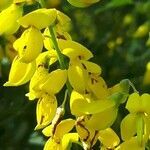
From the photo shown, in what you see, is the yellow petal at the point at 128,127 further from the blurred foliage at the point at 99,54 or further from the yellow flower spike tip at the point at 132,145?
the blurred foliage at the point at 99,54

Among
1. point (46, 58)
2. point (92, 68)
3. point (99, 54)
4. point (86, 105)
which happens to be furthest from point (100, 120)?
point (99, 54)

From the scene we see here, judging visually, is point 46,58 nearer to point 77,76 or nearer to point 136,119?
point 77,76

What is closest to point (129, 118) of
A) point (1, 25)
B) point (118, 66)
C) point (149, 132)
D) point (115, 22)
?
point (149, 132)

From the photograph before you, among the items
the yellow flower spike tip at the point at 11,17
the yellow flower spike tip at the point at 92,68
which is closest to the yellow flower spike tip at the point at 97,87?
the yellow flower spike tip at the point at 92,68

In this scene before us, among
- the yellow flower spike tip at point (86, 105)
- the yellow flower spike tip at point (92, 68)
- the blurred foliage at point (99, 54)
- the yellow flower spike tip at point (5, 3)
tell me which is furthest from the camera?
the blurred foliage at point (99, 54)

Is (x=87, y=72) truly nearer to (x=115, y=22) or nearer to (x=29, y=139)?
(x=29, y=139)

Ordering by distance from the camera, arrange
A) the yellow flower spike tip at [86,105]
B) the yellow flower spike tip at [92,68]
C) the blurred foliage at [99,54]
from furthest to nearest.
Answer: the blurred foliage at [99,54], the yellow flower spike tip at [92,68], the yellow flower spike tip at [86,105]
